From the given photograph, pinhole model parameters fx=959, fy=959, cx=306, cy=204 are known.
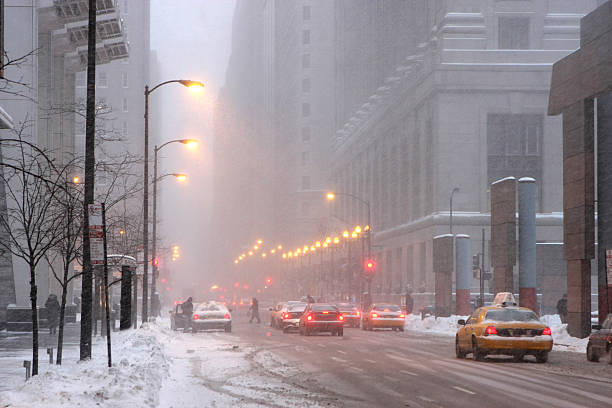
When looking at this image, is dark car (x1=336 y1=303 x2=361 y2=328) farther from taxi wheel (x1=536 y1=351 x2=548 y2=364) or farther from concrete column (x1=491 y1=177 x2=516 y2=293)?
taxi wheel (x1=536 y1=351 x2=548 y2=364)

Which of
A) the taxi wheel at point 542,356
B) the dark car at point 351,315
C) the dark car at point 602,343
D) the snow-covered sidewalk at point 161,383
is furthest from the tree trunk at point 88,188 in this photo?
the dark car at point 351,315

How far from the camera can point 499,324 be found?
81.9 feet

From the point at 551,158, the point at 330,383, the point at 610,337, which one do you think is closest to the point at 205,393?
the point at 330,383

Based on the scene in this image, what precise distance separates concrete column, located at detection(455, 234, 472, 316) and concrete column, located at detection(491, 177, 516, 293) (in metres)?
11.6

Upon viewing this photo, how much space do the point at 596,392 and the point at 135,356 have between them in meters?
9.30

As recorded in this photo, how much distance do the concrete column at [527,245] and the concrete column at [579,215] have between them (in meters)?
6.64

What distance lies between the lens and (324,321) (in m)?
41.5

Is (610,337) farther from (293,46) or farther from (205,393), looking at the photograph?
(293,46)

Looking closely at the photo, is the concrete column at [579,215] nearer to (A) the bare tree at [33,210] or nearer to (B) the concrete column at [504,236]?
(B) the concrete column at [504,236]

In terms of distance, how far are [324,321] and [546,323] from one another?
10720 millimetres

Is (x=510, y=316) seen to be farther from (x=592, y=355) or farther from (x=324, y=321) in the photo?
(x=324, y=321)

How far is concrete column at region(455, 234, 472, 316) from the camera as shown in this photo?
57812 mm

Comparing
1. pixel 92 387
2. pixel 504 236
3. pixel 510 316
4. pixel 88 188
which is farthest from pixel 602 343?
pixel 504 236

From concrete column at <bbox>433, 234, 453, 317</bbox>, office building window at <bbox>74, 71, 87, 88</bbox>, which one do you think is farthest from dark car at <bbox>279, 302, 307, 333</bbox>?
office building window at <bbox>74, 71, 87, 88</bbox>
